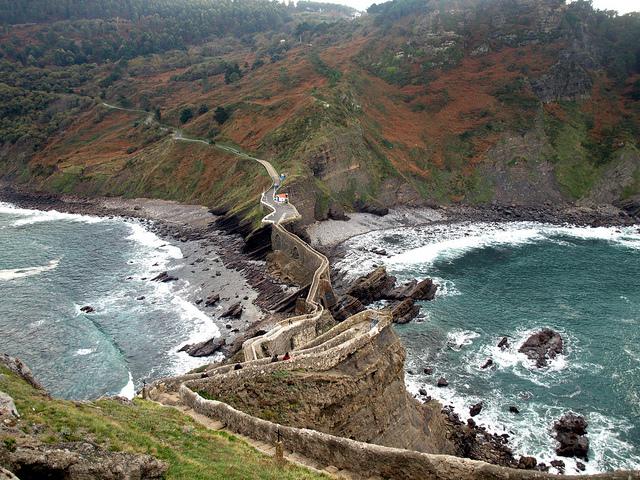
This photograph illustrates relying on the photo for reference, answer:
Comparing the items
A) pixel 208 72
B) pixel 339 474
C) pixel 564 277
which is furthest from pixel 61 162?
pixel 339 474

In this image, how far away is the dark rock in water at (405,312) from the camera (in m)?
56.6

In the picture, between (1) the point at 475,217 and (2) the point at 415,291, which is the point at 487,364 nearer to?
(2) the point at 415,291

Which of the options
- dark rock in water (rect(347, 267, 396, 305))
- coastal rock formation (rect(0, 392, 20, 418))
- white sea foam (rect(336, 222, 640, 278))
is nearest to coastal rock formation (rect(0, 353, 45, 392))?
coastal rock formation (rect(0, 392, 20, 418))

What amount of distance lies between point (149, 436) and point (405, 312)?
42.6m

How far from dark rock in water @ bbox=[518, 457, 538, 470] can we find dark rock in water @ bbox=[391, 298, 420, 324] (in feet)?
72.7

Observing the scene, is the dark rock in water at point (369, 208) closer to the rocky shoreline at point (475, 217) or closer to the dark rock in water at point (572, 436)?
the rocky shoreline at point (475, 217)

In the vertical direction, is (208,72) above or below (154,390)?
above

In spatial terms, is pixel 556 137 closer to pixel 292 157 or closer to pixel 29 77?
pixel 292 157

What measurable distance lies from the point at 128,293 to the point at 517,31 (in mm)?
127213

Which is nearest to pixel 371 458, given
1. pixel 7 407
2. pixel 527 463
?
pixel 7 407

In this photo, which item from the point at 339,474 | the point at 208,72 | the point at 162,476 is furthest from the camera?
the point at 208,72

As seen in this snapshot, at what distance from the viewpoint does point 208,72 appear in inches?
7072

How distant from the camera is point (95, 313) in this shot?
59344mm

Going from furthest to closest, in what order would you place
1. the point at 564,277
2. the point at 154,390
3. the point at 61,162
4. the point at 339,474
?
the point at 61,162
the point at 564,277
the point at 154,390
the point at 339,474
